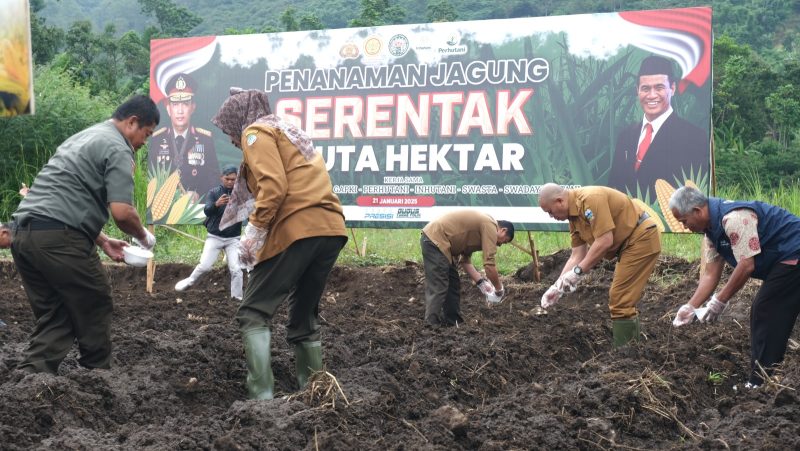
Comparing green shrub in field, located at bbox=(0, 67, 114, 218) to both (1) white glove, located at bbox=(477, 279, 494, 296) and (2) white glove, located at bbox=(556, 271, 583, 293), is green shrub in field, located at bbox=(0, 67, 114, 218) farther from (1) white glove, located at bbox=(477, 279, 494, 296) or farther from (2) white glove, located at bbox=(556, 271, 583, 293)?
(2) white glove, located at bbox=(556, 271, 583, 293)

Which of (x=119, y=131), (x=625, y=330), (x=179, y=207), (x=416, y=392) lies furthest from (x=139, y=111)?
(x=179, y=207)

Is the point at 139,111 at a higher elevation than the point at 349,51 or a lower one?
lower

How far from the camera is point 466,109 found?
40.4 ft

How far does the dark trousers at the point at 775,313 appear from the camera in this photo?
6410 mm

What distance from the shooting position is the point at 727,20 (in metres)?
35.2

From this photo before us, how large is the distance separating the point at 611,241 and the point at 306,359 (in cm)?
275

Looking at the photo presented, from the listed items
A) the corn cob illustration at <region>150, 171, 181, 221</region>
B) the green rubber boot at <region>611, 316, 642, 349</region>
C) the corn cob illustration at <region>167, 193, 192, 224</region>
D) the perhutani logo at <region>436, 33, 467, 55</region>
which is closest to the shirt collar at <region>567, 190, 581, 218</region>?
the green rubber boot at <region>611, 316, 642, 349</region>

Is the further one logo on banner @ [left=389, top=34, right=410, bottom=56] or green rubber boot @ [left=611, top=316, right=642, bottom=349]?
logo on banner @ [left=389, top=34, right=410, bottom=56]

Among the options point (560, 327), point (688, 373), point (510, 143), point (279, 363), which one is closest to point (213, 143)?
point (510, 143)

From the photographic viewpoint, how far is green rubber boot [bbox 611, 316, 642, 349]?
812 centimetres

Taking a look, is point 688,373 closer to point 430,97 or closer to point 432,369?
point 432,369

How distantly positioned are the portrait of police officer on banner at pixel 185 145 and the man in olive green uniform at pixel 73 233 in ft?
24.2

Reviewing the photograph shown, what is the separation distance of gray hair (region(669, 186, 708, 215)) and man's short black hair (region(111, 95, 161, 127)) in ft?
10.8

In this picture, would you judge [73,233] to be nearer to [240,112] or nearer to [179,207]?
[240,112]
